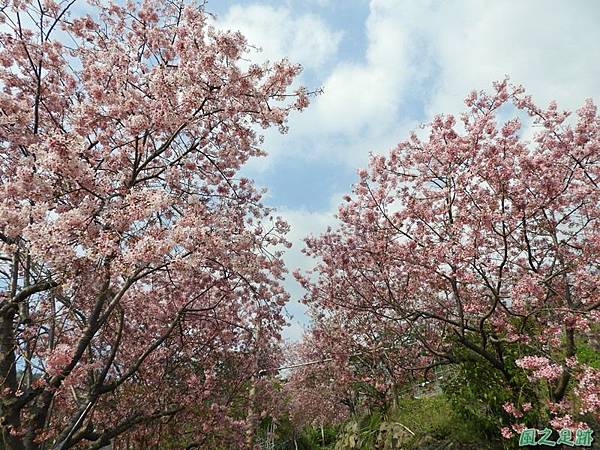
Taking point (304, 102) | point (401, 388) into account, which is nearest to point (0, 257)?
point (304, 102)

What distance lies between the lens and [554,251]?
671 cm

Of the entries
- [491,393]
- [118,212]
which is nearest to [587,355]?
[491,393]

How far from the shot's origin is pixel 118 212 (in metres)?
3.85

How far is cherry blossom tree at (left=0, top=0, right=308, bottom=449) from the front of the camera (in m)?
3.80

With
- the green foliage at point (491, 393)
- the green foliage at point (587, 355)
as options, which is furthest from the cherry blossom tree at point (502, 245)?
the green foliage at point (587, 355)

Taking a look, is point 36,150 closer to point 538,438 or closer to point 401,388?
point 538,438

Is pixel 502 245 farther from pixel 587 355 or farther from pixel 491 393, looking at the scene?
pixel 587 355

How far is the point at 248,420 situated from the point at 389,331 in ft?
12.3

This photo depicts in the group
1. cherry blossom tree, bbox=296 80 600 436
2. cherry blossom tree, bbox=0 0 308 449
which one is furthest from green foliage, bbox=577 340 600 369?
cherry blossom tree, bbox=0 0 308 449

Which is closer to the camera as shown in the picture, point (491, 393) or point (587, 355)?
point (491, 393)

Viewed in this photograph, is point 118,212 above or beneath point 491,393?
above

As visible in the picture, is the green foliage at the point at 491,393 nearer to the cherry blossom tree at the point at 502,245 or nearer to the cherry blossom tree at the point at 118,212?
the cherry blossom tree at the point at 502,245

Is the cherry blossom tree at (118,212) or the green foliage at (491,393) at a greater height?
the cherry blossom tree at (118,212)

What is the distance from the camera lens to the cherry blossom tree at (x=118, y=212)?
3.80 m
